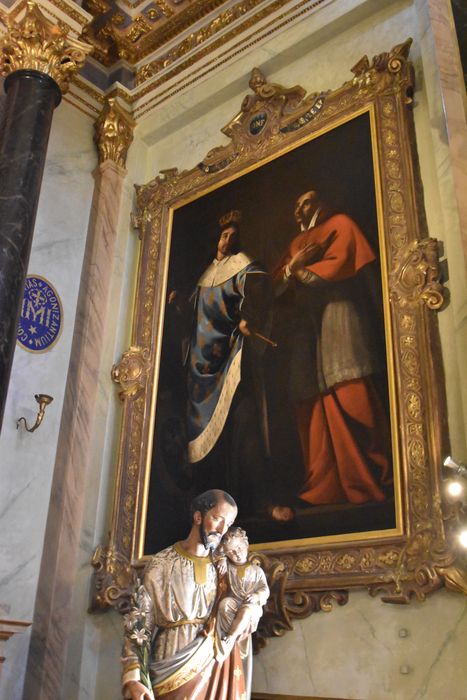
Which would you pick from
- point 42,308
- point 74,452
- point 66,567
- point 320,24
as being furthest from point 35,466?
point 320,24

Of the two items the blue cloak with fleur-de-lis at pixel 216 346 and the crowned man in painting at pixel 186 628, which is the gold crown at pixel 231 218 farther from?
the crowned man in painting at pixel 186 628

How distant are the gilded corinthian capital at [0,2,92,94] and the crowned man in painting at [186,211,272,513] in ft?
6.15

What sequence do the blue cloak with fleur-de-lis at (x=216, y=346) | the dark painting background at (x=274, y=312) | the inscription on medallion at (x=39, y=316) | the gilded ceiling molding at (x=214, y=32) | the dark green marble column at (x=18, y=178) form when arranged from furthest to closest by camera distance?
the gilded ceiling molding at (x=214, y=32) → the inscription on medallion at (x=39, y=316) → the blue cloak with fleur-de-lis at (x=216, y=346) → the dark green marble column at (x=18, y=178) → the dark painting background at (x=274, y=312)

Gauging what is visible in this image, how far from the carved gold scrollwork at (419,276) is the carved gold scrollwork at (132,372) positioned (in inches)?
89.5

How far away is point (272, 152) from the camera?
5844 millimetres

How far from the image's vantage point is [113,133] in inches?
266

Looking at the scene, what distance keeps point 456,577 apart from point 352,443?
106 centimetres

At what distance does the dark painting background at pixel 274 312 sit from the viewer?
4.61 m

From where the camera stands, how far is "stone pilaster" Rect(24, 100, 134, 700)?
507 cm

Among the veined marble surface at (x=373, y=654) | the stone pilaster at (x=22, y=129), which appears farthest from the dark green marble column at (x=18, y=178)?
the veined marble surface at (x=373, y=654)

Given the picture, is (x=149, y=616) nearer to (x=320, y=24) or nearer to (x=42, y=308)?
(x=42, y=308)

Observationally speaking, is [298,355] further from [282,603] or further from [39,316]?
[39,316]

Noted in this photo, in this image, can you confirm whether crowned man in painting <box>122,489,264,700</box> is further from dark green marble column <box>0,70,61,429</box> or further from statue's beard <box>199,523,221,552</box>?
dark green marble column <box>0,70,61,429</box>

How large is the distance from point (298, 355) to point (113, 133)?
3.14 meters
